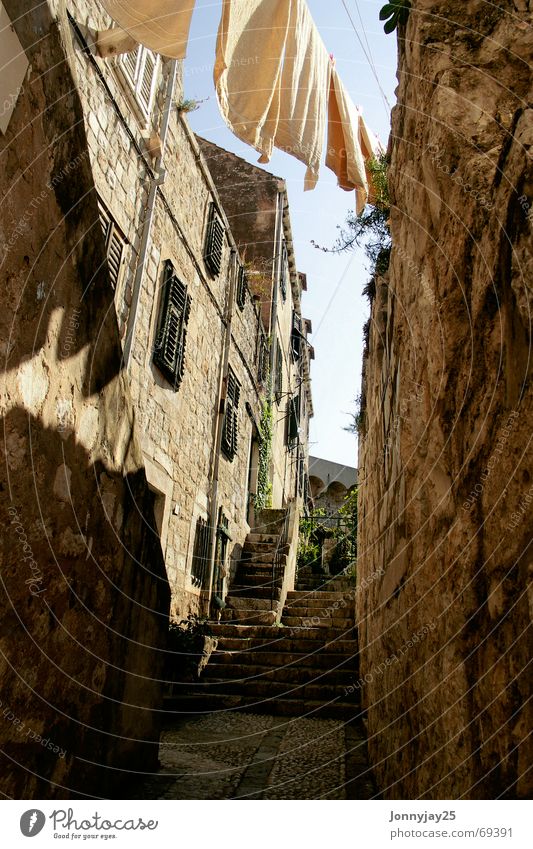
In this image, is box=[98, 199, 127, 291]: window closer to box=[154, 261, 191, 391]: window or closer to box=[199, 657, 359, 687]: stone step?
box=[154, 261, 191, 391]: window

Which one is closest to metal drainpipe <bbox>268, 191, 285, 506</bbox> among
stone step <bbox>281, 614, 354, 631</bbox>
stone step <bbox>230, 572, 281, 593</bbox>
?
stone step <bbox>230, 572, 281, 593</bbox>

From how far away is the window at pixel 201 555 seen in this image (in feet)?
29.8

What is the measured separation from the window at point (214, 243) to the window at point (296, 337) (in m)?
9.77

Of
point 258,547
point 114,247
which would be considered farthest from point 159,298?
point 258,547

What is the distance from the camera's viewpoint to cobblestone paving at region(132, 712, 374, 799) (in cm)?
343

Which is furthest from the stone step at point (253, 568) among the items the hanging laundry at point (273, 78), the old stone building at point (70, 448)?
the hanging laundry at point (273, 78)

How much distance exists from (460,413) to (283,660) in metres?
5.98

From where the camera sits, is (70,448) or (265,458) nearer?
(70,448)

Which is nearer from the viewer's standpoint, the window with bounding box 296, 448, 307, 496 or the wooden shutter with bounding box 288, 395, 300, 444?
the wooden shutter with bounding box 288, 395, 300, 444

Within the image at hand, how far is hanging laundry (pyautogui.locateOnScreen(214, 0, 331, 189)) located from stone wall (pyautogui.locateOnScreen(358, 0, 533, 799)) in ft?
5.67

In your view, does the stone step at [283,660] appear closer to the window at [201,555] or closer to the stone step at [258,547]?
the window at [201,555]

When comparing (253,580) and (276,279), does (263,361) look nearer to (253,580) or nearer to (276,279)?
(276,279)

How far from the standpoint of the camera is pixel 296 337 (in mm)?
20859

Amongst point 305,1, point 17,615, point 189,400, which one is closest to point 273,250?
point 189,400
